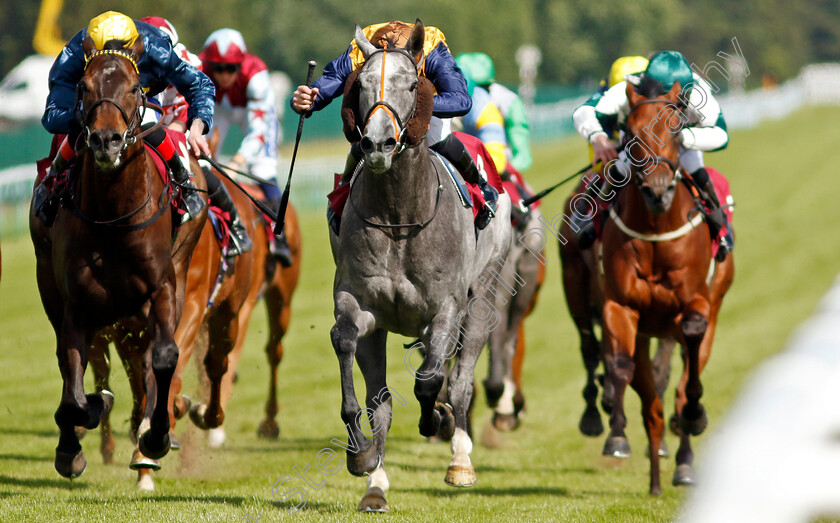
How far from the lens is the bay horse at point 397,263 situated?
5.03 m

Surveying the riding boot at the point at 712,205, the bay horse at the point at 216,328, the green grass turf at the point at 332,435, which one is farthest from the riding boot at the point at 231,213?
the riding boot at the point at 712,205

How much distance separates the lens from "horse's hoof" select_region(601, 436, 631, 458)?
6.64 meters

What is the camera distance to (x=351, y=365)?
5328 mm

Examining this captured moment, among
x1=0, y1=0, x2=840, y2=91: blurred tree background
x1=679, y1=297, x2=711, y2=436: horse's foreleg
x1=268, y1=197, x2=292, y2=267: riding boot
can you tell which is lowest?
x1=679, y1=297, x2=711, y2=436: horse's foreleg

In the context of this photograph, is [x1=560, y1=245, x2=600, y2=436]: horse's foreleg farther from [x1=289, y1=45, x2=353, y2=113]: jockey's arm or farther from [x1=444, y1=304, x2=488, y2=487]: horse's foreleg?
[x1=289, y1=45, x2=353, y2=113]: jockey's arm

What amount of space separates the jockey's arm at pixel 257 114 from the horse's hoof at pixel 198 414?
190 centimetres

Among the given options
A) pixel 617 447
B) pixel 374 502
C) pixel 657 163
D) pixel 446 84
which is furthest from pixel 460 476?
pixel 657 163

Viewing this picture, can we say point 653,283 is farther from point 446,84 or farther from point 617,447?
point 446,84

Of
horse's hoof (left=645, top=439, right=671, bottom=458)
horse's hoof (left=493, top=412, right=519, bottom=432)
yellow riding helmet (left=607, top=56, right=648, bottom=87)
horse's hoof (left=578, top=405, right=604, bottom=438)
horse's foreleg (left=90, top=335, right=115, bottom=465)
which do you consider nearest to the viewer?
horse's foreleg (left=90, top=335, right=115, bottom=465)

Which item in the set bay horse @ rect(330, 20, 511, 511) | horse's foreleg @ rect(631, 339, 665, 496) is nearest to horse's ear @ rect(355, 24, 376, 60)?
bay horse @ rect(330, 20, 511, 511)

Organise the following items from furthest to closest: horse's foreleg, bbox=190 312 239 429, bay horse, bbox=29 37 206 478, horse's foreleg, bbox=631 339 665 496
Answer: horse's foreleg, bbox=190 312 239 429
horse's foreleg, bbox=631 339 665 496
bay horse, bbox=29 37 206 478

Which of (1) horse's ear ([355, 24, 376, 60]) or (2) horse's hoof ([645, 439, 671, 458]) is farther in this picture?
(2) horse's hoof ([645, 439, 671, 458])

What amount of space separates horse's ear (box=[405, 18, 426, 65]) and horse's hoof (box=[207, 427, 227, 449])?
407cm

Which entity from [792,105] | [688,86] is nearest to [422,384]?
[688,86]
